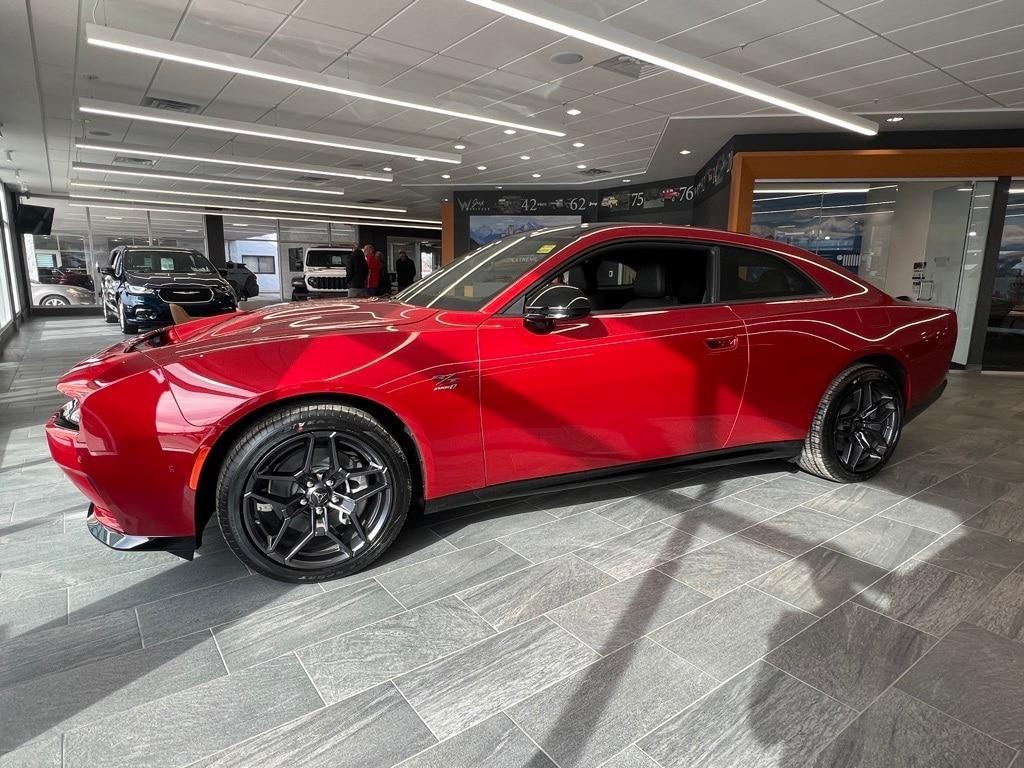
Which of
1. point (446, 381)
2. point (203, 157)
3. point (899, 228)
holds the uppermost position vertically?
point (203, 157)

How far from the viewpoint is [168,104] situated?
7.96 meters

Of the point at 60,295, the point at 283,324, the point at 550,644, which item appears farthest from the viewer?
the point at 60,295

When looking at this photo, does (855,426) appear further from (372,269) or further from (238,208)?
(238,208)

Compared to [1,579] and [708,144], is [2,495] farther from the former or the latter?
[708,144]

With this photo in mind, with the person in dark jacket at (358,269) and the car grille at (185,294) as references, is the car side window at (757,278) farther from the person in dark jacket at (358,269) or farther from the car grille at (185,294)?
the person in dark jacket at (358,269)

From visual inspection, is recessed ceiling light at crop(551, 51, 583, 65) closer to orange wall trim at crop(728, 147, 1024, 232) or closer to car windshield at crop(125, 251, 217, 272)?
orange wall trim at crop(728, 147, 1024, 232)

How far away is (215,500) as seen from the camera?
2074mm

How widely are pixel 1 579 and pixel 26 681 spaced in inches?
30.3

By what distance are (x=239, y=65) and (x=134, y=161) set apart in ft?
27.6

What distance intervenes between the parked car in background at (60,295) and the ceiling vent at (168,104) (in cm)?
1311

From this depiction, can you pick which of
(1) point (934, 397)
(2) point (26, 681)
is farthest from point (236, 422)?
(1) point (934, 397)

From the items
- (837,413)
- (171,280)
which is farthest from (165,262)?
(837,413)

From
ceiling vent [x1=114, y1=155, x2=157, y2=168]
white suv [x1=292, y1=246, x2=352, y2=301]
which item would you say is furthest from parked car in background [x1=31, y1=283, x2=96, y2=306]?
ceiling vent [x1=114, y1=155, x2=157, y2=168]

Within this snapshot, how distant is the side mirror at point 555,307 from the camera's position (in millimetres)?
2270
